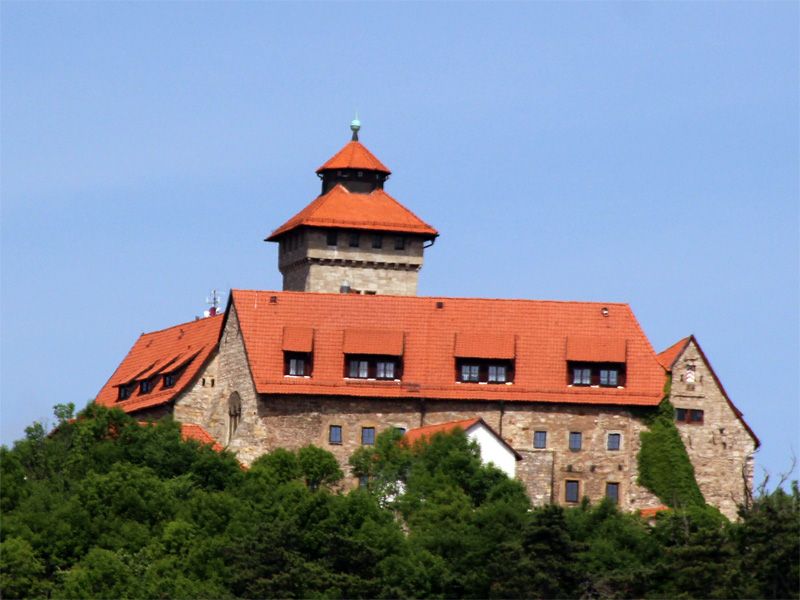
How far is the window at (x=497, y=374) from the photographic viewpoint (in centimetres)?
12400

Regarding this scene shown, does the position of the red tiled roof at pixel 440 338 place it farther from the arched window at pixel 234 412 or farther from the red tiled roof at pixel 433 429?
the arched window at pixel 234 412

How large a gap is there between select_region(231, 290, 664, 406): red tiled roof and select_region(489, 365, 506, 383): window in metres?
0.40

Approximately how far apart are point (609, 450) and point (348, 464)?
1002cm

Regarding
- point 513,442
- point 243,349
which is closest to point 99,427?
point 243,349

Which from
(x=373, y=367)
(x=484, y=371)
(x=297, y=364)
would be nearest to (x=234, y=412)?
(x=297, y=364)

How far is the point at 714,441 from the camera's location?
4843 inches

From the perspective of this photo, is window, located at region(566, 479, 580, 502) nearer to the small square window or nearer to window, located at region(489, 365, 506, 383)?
window, located at region(489, 365, 506, 383)

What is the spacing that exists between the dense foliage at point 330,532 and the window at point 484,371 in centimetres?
440

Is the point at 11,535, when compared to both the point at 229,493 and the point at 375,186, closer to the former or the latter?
the point at 229,493

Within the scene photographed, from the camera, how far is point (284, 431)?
12212 centimetres

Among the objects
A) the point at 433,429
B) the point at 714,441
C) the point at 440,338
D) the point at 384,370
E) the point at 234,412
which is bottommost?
the point at 433,429

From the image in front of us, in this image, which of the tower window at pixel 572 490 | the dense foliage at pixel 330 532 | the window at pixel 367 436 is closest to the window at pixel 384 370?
the window at pixel 367 436

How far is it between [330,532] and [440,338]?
48.8 ft

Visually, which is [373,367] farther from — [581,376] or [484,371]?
[581,376]
